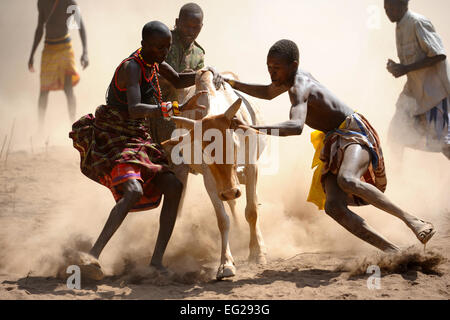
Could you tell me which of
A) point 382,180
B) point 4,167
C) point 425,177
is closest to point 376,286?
point 382,180

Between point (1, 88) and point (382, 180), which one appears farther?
point (1, 88)

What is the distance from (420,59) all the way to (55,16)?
595 cm

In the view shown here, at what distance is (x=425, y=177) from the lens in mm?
8164

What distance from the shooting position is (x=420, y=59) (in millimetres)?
7223

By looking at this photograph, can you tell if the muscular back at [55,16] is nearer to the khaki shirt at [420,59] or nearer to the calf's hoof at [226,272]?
the khaki shirt at [420,59]

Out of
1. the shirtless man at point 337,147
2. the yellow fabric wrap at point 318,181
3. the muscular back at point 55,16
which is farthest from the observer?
the muscular back at point 55,16

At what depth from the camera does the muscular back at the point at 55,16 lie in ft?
32.5

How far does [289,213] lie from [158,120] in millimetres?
2109

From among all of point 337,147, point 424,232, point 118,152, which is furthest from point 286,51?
point 424,232

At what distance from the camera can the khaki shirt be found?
712cm

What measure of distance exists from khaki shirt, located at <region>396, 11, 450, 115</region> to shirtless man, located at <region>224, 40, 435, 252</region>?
242 cm

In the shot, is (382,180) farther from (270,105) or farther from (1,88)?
(1,88)

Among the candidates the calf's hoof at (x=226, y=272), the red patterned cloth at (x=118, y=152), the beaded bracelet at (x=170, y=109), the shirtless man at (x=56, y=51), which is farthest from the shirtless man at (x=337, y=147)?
the shirtless man at (x=56, y=51)

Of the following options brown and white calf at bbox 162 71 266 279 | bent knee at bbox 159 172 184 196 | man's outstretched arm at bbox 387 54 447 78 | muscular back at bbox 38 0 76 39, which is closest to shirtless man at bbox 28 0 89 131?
muscular back at bbox 38 0 76 39
